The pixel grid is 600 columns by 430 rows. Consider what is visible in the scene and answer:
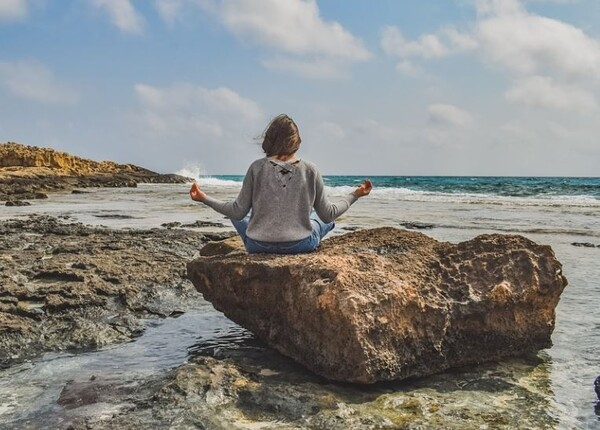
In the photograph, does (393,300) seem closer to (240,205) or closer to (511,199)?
(240,205)

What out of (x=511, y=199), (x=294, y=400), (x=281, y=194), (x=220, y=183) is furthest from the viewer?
(x=220, y=183)

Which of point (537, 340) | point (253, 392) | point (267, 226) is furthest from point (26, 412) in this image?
point (537, 340)

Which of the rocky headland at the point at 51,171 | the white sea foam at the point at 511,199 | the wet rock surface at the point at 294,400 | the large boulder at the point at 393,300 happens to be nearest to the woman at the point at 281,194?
the large boulder at the point at 393,300

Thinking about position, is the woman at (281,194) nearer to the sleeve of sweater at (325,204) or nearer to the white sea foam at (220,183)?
the sleeve of sweater at (325,204)

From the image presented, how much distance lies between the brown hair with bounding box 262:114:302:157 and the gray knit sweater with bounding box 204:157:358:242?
0.10 m

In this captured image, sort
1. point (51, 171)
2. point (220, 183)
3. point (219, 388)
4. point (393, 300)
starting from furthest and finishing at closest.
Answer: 1. point (220, 183)
2. point (51, 171)
3. point (393, 300)
4. point (219, 388)

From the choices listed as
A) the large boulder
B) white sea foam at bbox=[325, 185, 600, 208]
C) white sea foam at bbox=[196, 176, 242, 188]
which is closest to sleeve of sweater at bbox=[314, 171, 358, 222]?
the large boulder

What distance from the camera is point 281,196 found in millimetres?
4723

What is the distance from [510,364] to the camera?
4.32m

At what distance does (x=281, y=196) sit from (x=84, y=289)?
2462mm

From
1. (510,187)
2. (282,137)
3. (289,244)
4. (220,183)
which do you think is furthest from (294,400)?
(220,183)

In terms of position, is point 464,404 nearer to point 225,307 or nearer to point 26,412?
point 225,307

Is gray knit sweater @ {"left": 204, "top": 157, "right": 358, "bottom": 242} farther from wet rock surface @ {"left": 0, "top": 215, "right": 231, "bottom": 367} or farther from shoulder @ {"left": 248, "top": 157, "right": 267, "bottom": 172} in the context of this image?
wet rock surface @ {"left": 0, "top": 215, "right": 231, "bottom": 367}

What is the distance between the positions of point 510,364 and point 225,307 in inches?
86.1
